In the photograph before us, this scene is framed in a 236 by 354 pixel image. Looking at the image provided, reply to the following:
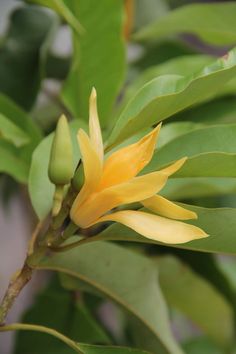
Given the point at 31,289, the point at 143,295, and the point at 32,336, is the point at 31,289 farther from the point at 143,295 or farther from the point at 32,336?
the point at 143,295

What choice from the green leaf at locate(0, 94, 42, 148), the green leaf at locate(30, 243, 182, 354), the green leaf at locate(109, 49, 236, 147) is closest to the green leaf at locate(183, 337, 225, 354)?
the green leaf at locate(30, 243, 182, 354)

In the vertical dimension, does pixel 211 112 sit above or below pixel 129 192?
below

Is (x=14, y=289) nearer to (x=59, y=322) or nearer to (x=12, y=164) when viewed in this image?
(x=12, y=164)

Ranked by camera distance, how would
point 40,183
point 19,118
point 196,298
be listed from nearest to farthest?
point 40,183 < point 19,118 < point 196,298

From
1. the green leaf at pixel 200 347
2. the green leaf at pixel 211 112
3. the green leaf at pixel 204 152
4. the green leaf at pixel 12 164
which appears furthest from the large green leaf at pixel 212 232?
the green leaf at pixel 200 347

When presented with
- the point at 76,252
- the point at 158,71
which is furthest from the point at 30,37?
the point at 76,252

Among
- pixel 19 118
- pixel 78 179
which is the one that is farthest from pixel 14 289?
pixel 19 118

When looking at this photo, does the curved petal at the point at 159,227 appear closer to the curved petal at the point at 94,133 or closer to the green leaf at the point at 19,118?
the curved petal at the point at 94,133
